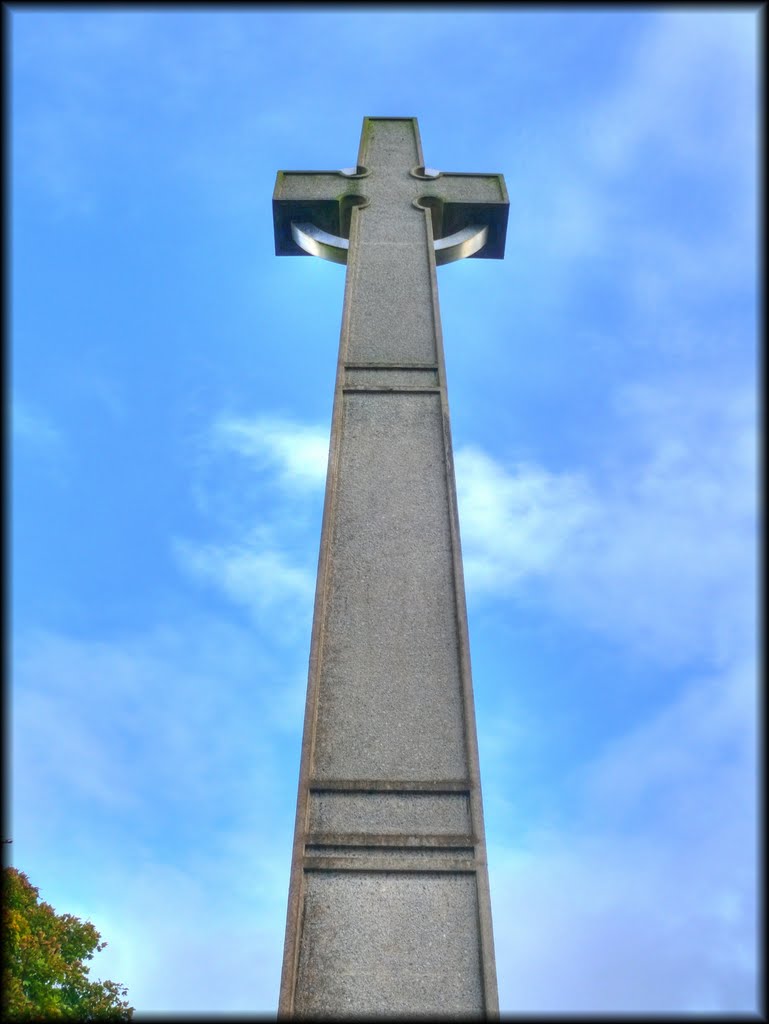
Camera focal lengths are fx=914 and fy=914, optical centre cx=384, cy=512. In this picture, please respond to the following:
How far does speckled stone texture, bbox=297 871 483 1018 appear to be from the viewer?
3760mm

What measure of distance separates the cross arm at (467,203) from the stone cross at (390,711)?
2.17ft

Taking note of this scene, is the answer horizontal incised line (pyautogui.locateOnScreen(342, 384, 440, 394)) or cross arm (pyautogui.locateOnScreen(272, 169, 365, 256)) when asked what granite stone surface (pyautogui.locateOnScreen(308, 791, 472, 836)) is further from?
cross arm (pyautogui.locateOnScreen(272, 169, 365, 256))

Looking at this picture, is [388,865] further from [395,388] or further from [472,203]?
[472,203]

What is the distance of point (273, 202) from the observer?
784 cm

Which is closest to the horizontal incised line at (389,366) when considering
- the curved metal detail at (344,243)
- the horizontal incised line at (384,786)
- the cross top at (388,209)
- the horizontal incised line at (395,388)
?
the horizontal incised line at (395,388)

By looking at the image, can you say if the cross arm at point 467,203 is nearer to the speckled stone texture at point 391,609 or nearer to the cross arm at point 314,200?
the cross arm at point 314,200

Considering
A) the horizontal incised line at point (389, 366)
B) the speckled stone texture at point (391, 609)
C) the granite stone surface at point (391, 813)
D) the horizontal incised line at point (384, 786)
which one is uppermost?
the horizontal incised line at point (389, 366)

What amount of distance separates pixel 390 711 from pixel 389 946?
3.65ft

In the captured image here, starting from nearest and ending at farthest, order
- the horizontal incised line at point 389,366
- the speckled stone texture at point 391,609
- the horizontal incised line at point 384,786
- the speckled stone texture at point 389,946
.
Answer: the speckled stone texture at point 389,946
the horizontal incised line at point 384,786
the speckled stone texture at point 391,609
the horizontal incised line at point 389,366

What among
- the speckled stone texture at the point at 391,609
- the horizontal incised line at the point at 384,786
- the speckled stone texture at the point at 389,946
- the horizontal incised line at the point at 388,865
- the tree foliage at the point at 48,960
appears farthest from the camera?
the tree foliage at the point at 48,960

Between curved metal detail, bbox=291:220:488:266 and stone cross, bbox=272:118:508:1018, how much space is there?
42cm

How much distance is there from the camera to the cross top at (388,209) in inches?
303

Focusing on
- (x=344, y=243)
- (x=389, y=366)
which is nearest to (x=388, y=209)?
(x=344, y=243)

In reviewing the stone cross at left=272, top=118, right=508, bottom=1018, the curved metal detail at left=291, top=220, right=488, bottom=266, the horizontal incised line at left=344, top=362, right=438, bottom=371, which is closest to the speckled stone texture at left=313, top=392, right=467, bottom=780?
the stone cross at left=272, top=118, right=508, bottom=1018
